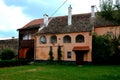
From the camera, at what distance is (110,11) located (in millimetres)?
26734

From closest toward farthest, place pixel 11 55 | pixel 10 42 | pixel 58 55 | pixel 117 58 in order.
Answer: pixel 117 58
pixel 58 55
pixel 11 55
pixel 10 42

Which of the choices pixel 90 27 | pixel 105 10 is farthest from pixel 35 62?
pixel 105 10

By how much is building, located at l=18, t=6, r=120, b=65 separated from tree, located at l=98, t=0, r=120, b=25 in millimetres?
18505

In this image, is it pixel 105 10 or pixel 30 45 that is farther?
pixel 30 45

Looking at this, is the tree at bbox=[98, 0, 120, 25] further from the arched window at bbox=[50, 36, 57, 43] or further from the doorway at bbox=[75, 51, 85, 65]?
the arched window at bbox=[50, 36, 57, 43]

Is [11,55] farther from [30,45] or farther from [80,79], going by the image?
[80,79]

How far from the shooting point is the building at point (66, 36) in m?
48.7

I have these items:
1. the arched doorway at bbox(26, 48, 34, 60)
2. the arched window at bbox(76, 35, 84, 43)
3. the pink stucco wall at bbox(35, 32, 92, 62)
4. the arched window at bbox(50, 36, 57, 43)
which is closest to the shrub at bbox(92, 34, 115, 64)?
the pink stucco wall at bbox(35, 32, 92, 62)

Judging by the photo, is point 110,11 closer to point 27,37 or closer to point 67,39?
point 67,39

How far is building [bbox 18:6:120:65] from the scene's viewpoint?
48.7 meters

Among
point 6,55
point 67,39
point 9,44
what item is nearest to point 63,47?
point 67,39

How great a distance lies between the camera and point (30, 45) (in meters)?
57.4

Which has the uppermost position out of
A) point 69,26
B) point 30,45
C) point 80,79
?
point 69,26

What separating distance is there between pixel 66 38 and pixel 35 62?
8.12 meters
